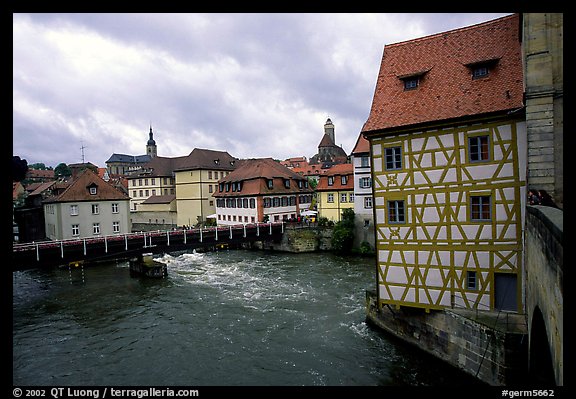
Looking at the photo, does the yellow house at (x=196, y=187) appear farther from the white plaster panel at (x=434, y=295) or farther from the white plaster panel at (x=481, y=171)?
the white plaster panel at (x=481, y=171)

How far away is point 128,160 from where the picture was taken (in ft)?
369

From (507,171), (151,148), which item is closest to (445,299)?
(507,171)

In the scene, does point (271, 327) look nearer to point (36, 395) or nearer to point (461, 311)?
point (461, 311)

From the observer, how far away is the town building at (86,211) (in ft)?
95.2

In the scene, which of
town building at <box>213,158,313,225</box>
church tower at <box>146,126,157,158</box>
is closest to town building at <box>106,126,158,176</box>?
church tower at <box>146,126,157,158</box>

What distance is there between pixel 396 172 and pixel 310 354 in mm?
6774

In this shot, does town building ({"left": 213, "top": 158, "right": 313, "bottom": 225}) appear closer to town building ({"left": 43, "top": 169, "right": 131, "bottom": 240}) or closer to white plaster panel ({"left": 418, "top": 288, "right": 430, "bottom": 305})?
town building ({"left": 43, "top": 169, "right": 131, "bottom": 240})

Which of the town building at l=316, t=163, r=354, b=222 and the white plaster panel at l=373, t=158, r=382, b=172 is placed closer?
the white plaster panel at l=373, t=158, r=382, b=172

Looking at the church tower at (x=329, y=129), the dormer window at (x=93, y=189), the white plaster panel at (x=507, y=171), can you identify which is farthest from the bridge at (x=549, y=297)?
the church tower at (x=329, y=129)

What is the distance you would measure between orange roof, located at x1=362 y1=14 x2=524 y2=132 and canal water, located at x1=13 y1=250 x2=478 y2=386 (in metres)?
7.73

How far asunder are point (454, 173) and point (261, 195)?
26.6 meters

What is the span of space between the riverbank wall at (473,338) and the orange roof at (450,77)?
19.5ft

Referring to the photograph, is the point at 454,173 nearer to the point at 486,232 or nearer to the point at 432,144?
the point at 432,144

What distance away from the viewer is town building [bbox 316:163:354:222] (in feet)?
111
